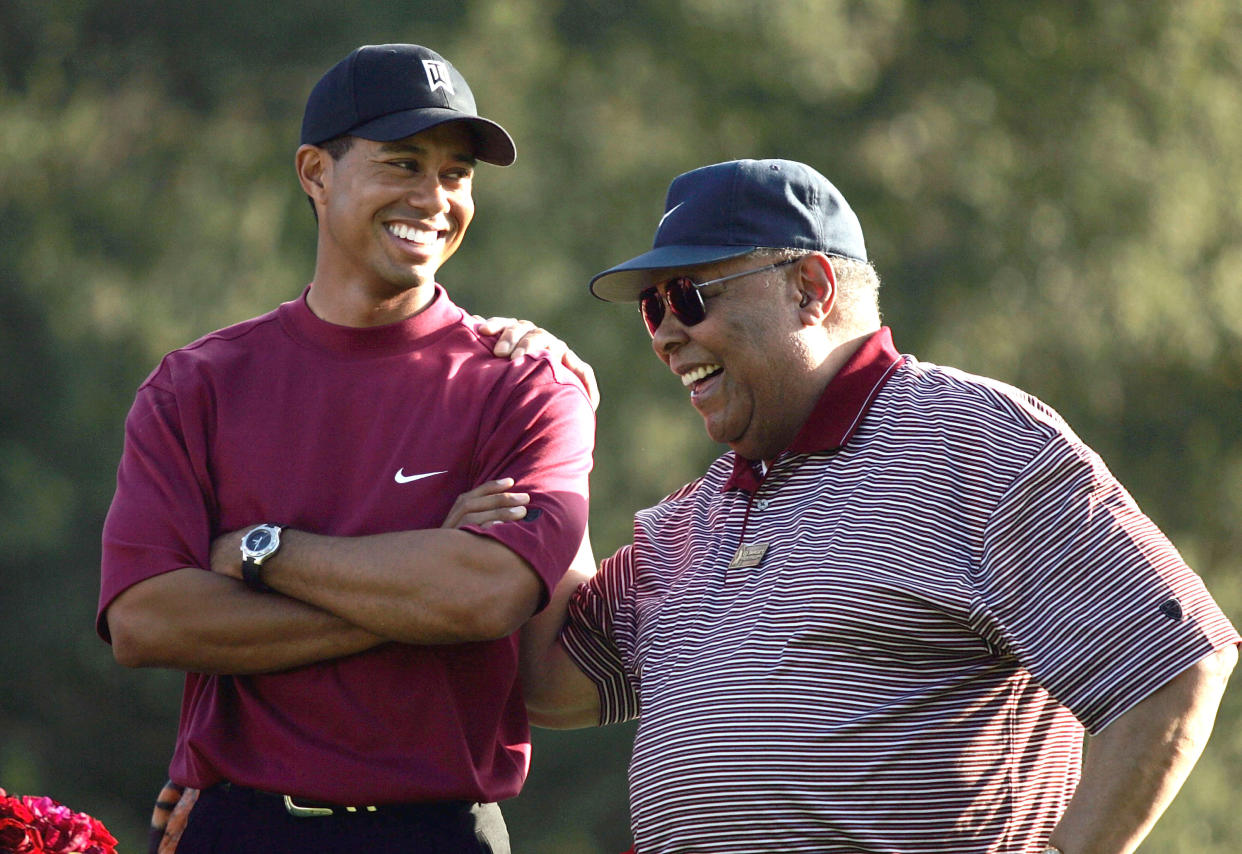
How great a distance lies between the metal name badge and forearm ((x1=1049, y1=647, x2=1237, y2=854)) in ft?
2.49

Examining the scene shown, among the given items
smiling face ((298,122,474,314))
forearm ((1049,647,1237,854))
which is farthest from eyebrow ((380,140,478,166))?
forearm ((1049,647,1237,854))

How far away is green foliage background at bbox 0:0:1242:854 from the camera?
808 cm

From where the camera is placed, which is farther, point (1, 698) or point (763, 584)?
point (1, 698)

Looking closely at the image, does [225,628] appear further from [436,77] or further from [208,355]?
[436,77]

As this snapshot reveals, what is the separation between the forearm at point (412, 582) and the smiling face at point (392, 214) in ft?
1.94

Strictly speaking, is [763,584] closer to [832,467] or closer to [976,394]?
[832,467]

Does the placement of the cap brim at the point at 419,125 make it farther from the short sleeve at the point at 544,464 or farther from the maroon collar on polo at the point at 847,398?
the maroon collar on polo at the point at 847,398

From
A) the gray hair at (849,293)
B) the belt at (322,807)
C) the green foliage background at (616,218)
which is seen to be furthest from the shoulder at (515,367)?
the green foliage background at (616,218)

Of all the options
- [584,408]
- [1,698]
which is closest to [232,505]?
[584,408]

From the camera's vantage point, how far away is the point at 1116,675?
251cm

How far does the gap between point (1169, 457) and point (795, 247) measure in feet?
20.0

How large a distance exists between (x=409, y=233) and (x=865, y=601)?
1.21 meters

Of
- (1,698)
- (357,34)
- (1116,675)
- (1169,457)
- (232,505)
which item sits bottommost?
(1,698)

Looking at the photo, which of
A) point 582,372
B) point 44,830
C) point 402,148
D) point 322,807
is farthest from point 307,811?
point 402,148
